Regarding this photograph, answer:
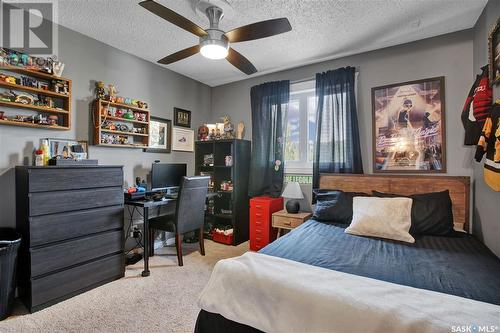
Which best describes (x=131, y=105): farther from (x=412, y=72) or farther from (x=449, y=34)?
(x=449, y=34)

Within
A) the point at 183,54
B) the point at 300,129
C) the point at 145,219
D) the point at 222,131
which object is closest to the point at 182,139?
the point at 222,131

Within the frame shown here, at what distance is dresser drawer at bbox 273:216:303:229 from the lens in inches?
116

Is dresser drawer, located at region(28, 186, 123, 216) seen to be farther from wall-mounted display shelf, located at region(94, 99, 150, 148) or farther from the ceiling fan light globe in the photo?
the ceiling fan light globe

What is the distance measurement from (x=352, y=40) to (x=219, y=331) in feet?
9.87

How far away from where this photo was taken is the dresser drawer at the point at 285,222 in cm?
295

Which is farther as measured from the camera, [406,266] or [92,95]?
[92,95]

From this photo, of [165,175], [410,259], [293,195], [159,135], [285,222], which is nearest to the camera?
[410,259]

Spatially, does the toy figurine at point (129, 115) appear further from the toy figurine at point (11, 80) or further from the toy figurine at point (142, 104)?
the toy figurine at point (11, 80)

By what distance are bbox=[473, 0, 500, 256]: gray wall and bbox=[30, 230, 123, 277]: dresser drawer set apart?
3.31m

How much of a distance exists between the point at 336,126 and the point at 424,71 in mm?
1069

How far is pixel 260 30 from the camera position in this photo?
6.00ft

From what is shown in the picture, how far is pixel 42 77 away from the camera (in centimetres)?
230

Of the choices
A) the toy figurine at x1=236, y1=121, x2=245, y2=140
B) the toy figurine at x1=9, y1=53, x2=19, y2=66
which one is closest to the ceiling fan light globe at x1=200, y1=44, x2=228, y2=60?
the toy figurine at x1=9, y1=53, x2=19, y2=66

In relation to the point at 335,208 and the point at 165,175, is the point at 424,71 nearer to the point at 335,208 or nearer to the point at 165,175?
the point at 335,208
